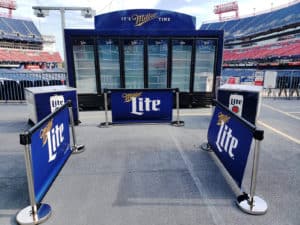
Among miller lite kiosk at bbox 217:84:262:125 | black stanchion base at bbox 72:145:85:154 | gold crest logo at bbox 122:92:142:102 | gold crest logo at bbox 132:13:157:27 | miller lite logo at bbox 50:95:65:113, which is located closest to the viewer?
black stanchion base at bbox 72:145:85:154

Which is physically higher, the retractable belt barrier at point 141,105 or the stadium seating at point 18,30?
the stadium seating at point 18,30

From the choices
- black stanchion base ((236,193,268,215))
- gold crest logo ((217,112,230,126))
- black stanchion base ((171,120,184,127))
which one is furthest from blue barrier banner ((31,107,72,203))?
black stanchion base ((171,120,184,127))

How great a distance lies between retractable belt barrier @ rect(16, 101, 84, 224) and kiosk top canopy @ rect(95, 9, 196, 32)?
222 inches

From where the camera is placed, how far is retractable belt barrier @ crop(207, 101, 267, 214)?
2646mm

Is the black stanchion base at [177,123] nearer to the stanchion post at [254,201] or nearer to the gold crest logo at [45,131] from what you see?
the stanchion post at [254,201]

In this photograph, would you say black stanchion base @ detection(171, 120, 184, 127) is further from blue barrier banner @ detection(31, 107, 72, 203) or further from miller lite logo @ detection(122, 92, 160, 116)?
blue barrier banner @ detection(31, 107, 72, 203)

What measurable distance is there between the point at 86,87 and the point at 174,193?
633 cm

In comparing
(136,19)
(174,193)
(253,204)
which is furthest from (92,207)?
(136,19)

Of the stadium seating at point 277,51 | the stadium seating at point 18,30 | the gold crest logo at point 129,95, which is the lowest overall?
the gold crest logo at point 129,95

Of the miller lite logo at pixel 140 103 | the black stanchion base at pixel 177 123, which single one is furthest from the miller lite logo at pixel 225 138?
the miller lite logo at pixel 140 103

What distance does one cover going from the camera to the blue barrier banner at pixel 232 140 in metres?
2.78

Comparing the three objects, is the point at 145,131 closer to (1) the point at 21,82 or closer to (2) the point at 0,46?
(1) the point at 21,82

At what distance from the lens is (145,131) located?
5730 mm

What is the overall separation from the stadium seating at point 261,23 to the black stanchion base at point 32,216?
43.4 meters
